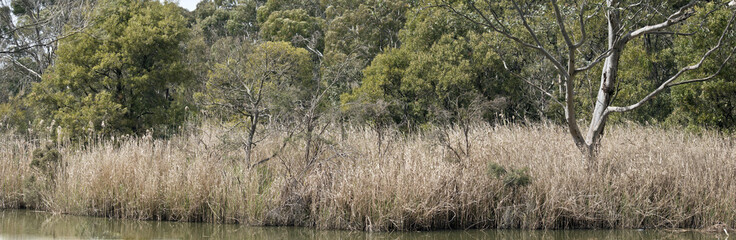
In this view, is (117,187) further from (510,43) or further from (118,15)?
(510,43)

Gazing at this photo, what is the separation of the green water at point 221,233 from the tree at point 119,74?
851 centimetres

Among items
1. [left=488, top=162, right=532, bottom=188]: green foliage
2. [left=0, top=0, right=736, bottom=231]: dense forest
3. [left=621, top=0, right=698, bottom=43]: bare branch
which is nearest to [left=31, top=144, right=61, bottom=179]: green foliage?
[left=0, top=0, right=736, bottom=231]: dense forest

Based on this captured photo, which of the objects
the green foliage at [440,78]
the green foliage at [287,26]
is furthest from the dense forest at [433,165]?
the green foliage at [287,26]

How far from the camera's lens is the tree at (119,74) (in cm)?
1672

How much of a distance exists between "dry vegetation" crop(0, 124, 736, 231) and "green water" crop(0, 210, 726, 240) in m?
0.20

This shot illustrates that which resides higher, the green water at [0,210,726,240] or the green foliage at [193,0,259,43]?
the green foliage at [193,0,259,43]

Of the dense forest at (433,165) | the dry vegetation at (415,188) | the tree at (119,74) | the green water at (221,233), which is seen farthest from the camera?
the tree at (119,74)

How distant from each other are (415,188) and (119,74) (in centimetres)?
1216

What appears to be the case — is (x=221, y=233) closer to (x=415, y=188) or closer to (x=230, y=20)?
(x=415, y=188)

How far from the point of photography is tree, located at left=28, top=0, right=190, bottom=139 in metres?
16.7

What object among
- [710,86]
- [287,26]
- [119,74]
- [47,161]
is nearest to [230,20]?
[287,26]

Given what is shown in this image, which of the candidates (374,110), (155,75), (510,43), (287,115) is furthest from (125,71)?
(510,43)

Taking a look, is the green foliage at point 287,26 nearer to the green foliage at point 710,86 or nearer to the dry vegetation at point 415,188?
the green foliage at point 710,86

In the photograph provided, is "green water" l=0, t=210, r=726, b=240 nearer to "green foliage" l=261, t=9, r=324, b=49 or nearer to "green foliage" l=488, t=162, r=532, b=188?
"green foliage" l=488, t=162, r=532, b=188
